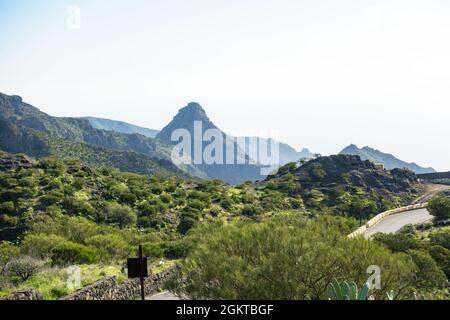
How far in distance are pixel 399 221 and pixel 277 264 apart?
51467mm

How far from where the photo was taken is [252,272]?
15.0m

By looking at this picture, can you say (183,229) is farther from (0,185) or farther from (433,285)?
(433,285)

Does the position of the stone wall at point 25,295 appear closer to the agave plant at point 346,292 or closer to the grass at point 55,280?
the grass at point 55,280

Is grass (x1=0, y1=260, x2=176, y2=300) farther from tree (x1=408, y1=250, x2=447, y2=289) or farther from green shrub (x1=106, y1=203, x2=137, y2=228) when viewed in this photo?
green shrub (x1=106, y1=203, x2=137, y2=228)

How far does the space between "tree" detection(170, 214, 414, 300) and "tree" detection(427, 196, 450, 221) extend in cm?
4525

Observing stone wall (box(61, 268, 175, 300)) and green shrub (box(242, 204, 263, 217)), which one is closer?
stone wall (box(61, 268, 175, 300))

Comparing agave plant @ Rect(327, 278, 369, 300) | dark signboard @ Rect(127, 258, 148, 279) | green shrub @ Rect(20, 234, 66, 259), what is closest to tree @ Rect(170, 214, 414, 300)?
agave plant @ Rect(327, 278, 369, 300)

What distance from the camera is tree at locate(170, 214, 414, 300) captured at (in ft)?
49.0

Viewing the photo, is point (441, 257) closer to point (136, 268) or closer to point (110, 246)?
point (110, 246)

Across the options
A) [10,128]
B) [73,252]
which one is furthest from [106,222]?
[10,128]

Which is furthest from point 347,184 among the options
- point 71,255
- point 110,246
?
point 71,255

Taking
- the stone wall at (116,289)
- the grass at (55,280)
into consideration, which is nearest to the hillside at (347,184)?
the stone wall at (116,289)

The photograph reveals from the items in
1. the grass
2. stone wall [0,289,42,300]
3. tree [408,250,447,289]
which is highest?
stone wall [0,289,42,300]
